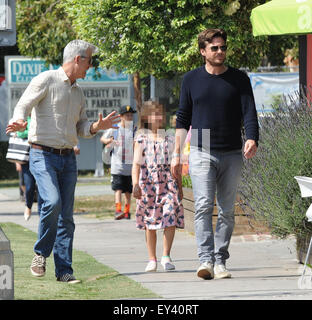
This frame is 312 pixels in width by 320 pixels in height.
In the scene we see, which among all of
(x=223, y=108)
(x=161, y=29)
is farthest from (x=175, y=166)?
(x=161, y=29)

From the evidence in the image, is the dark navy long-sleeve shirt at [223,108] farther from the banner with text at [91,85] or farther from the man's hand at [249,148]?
the banner with text at [91,85]

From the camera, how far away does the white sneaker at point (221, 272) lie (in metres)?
8.05

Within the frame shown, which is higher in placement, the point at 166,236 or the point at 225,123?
the point at 225,123

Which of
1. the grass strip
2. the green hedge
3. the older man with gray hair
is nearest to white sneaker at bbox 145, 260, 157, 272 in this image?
the grass strip

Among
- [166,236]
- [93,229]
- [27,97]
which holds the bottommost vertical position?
[93,229]

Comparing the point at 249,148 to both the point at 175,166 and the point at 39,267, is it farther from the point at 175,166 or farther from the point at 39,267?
the point at 39,267

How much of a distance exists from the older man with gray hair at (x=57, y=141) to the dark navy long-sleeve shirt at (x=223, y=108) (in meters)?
0.72

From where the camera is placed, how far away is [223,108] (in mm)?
7883

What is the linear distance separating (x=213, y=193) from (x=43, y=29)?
10181 millimetres

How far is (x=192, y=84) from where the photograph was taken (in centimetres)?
802
